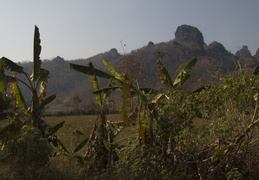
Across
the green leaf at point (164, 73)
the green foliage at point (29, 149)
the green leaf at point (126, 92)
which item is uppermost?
the green leaf at point (164, 73)

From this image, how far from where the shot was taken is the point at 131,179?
528cm

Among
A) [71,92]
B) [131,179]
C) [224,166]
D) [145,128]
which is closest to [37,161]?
[131,179]

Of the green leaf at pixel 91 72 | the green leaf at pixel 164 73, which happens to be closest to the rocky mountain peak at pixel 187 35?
the green leaf at pixel 164 73

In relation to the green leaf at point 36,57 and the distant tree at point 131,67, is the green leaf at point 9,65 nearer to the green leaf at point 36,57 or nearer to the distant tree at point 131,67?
the green leaf at point 36,57

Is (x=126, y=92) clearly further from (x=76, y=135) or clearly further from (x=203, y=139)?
(x=76, y=135)

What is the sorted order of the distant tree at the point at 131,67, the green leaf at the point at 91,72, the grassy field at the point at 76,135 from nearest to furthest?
the green leaf at the point at 91,72, the distant tree at the point at 131,67, the grassy field at the point at 76,135

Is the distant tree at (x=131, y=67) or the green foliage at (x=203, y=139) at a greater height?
the distant tree at (x=131, y=67)

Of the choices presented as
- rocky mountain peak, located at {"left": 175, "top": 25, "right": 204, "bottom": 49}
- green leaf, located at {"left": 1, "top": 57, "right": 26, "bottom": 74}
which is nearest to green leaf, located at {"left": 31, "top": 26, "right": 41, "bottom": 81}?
green leaf, located at {"left": 1, "top": 57, "right": 26, "bottom": 74}

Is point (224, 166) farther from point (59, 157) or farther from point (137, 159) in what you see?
point (59, 157)

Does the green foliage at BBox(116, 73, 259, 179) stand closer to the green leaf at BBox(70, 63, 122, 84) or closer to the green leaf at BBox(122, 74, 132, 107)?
the green leaf at BBox(122, 74, 132, 107)

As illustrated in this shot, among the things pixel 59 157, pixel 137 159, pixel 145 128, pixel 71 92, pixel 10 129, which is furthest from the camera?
pixel 71 92

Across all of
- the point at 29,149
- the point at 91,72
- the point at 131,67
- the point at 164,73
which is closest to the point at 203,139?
the point at 164,73

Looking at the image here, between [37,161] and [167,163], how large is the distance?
257 centimetres

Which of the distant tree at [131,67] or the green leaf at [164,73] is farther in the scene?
the green leaf at [164,73]
